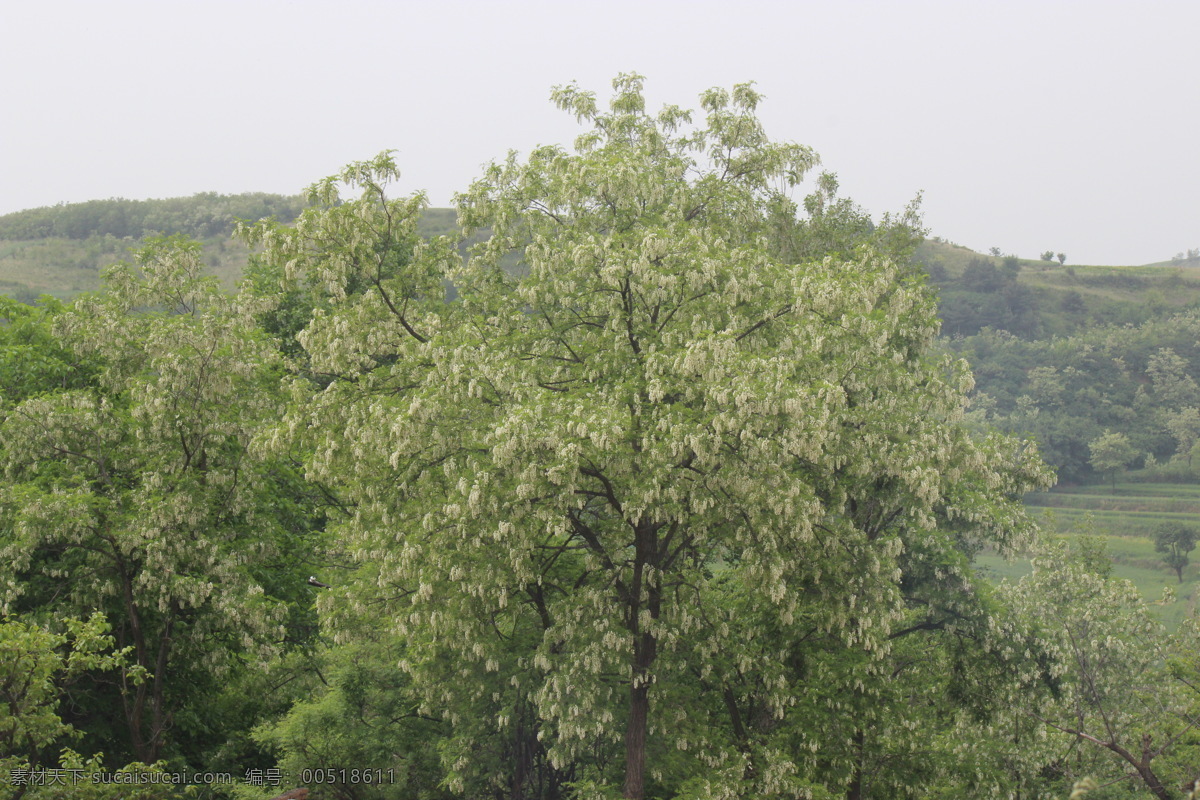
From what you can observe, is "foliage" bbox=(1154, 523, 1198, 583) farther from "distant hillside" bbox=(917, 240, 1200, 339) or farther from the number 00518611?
the number 00518611

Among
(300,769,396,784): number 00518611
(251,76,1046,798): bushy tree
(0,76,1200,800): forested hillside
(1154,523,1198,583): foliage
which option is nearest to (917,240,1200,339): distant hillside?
A: (1154,523,1198,583): foliage

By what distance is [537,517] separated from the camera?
15.9 meters

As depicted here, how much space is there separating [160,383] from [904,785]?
16.8 meters

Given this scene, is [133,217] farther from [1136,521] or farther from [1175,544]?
[1175,544]

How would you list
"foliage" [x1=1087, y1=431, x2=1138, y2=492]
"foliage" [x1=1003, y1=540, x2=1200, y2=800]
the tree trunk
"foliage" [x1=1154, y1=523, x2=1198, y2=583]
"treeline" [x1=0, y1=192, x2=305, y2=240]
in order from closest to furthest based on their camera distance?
the tree trunk → "foliage" [x1=1003, y1=540, x2=1200, y2=800] → "foliage" [x1=1154, y1=523, x2=1198, y2=583] → "foliage" [x1=1087, y1=431, x2=1138, y2=492] → "treeline" [x1=0, y1=192, x2=305, y2=240]

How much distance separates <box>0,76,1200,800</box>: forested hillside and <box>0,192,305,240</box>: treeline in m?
131

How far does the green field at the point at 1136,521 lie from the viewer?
87.1 m

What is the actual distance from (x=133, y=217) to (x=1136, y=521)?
5453 inches

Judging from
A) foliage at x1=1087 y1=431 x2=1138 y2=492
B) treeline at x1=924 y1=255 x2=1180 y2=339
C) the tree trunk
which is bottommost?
foliage at x1=1087 y1=431 x2=1138 y2=492

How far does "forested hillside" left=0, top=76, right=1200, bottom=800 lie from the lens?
51.9 feet

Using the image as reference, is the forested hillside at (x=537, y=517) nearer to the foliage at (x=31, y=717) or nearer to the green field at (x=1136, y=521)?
the foliage at (x=31, y=717)

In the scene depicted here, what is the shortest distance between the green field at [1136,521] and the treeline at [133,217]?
10915 cm

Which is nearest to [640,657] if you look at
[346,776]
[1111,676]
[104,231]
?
[346,776]

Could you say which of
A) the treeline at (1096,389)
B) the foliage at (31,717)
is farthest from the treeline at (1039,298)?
the foliage at (31,717)
